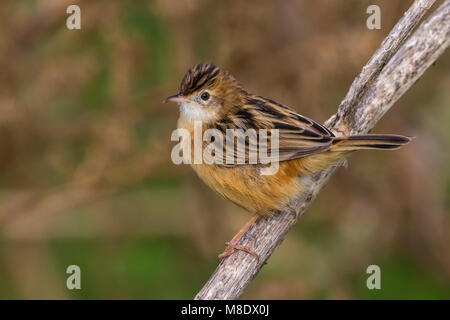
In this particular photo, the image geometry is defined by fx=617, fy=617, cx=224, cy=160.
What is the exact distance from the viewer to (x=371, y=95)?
5230 millimetres

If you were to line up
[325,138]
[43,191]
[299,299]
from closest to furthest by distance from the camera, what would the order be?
[325,138] < [299,299] < [43,191]

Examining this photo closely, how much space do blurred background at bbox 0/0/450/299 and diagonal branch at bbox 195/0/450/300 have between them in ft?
6.00

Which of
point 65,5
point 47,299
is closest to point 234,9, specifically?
point 65,5

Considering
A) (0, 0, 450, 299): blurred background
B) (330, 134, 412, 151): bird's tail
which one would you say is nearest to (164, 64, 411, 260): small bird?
(330, 134, 412, 151): bird's tail

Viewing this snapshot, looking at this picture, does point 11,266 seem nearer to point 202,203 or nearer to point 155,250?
point 155,250

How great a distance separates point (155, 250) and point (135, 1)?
3.33 m

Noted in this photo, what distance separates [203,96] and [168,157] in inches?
75.1

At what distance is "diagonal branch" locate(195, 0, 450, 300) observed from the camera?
4770 millimetres

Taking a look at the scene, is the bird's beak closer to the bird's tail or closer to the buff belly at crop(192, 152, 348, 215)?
the buff belly at crop(192, 152, 348, 215)

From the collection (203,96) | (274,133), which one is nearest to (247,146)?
(274,133)

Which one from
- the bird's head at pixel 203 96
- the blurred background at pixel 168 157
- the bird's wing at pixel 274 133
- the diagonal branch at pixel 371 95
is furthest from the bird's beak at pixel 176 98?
the blurred background at pixel 168 157

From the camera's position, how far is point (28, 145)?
24.4 feet

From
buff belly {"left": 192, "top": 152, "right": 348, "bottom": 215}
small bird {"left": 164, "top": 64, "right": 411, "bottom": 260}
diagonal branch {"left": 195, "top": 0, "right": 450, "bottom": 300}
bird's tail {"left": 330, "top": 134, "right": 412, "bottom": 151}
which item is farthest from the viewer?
buff belly {"left": 192, "top": 152, "right": 348, "bottom": 215}

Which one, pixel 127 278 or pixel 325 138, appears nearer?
pixel 325 138
